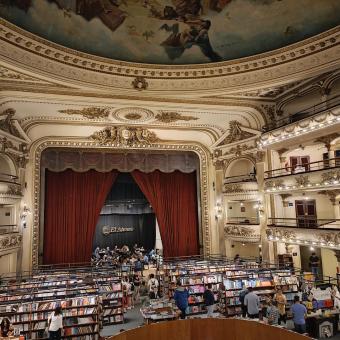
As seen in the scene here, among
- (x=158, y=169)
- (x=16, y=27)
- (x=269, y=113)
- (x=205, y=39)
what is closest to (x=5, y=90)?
(x=16, y=27)

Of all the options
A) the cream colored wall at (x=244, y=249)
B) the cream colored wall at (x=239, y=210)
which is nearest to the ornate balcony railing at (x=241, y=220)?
the cream colored wall at (x=239, y=210)

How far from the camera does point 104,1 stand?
10094 mm

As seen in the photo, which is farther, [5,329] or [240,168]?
[240,168]

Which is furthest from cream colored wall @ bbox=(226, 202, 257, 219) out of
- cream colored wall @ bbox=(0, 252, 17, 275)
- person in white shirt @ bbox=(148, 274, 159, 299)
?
cream colored wall @ bbox=(0, 252, 17, 275)

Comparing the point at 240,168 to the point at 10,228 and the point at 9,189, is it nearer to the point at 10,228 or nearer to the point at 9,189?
the point at 9,189

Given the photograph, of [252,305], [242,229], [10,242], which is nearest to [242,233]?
[242,229]

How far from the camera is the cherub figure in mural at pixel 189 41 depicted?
1120cm

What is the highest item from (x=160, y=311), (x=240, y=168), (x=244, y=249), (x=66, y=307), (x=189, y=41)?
(x=189, y=41)

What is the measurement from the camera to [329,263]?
13914mm

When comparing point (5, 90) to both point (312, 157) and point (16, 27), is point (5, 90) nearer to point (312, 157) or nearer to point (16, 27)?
point (16, 27)

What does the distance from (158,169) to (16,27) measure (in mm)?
9609

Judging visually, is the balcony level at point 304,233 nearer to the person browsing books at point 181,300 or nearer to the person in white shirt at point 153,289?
the person browsing books at point 181,300

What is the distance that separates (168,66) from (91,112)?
146 inches

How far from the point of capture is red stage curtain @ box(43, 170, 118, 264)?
14.9m
